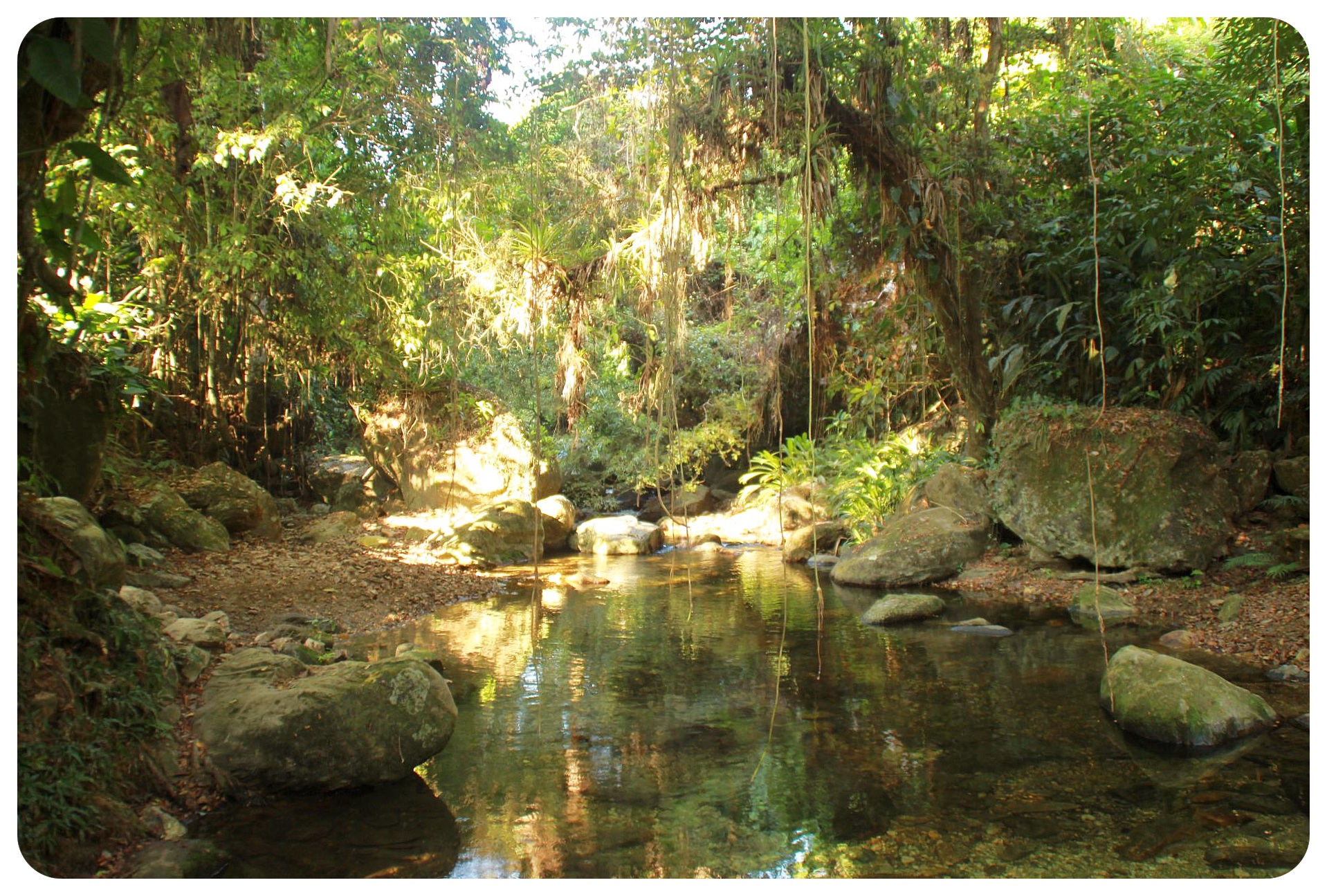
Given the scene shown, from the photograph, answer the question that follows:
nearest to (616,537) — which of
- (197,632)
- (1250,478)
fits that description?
(197,632)

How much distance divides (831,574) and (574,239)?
15.2 feet

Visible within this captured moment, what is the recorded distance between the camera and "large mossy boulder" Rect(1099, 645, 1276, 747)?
4.14 metres

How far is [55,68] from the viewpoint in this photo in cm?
219

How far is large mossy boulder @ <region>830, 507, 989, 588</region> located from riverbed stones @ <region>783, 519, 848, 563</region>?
110cm

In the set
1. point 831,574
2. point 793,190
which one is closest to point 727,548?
point 831,574

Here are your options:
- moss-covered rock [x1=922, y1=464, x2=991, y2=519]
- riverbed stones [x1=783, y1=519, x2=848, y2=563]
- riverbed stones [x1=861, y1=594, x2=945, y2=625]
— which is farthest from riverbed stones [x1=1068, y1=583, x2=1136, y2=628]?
riverbed stones [x1=783, y1=519, x2=848, y2=563]

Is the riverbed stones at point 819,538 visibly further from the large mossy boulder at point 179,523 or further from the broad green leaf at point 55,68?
the broad green leaf at point 55,68

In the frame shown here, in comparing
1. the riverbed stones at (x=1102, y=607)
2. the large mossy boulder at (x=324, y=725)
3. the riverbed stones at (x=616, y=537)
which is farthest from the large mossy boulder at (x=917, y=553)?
the large mossy boulder at (x=324, y=725)

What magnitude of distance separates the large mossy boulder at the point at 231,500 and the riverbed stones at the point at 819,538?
602 centimetres

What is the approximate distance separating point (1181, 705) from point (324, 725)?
13.6ft

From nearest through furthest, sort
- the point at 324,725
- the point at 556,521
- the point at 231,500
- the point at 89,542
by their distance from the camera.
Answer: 1. the point at 324,725
2. the point at 89,542
3. the point at 231,500
4. the point at 556,521

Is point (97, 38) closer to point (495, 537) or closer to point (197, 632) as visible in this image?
point (197, 632)

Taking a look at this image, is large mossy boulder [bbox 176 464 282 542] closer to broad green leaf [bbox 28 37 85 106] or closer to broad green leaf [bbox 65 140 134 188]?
broad green leaf [bbox 65 140 134 188]

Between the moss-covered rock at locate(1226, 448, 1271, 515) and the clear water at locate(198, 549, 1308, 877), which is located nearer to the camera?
the clear water at locate(198, 549, 1308, 877)
